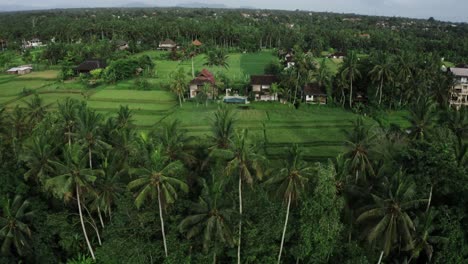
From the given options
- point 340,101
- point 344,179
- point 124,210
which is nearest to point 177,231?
point 124,210

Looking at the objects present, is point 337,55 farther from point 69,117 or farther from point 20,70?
point 69,117

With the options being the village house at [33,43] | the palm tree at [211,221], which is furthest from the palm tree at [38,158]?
the village house at [33,43]

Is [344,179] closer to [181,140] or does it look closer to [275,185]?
[275,185]

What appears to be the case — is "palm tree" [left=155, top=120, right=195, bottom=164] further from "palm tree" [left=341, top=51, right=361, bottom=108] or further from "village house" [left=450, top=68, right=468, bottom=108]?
"village house" [left=450, top=68, right=468, bottom=108]

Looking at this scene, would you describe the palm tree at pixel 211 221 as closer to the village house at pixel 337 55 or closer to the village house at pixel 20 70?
the village house at pixel 20 70

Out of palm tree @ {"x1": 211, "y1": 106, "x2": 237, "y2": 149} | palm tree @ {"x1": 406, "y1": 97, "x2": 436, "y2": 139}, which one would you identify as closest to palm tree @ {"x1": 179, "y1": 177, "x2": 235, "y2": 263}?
palm tree @ {"x1": 211, "y1": 106, "x2": 237, "y2": 149}

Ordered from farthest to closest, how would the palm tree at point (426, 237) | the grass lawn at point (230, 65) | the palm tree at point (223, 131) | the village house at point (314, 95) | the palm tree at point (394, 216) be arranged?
the grass lawn at point (230, 65)
the village house at point (314, 95)
the palm tree at point (223, 131)
the palm tree at point (426, 237)
the palm tree at point (394, 216)
